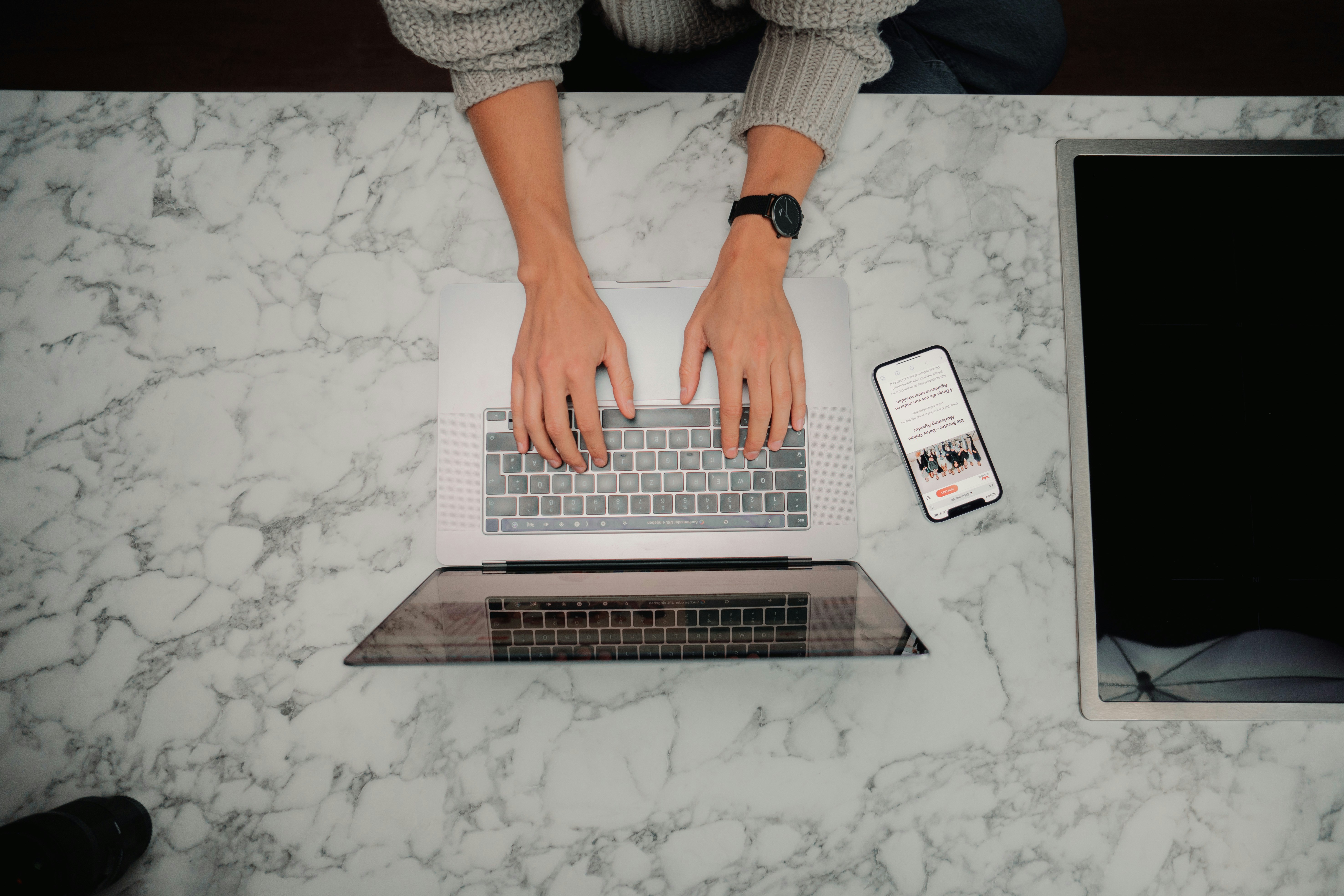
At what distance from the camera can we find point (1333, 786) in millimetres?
656

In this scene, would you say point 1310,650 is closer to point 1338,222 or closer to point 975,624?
point 975,624

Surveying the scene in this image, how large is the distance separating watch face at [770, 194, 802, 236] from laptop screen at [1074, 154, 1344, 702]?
0.32 metres

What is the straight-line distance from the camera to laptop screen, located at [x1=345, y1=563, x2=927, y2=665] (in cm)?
53

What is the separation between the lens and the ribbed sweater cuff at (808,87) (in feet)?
2.32

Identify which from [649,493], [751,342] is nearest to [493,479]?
[649,493]

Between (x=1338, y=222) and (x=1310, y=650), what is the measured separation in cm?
46

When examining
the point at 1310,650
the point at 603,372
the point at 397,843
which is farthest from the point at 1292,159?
the point at 397,843

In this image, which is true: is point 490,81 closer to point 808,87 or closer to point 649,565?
point 808,87

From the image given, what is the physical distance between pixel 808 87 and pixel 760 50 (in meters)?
0.12

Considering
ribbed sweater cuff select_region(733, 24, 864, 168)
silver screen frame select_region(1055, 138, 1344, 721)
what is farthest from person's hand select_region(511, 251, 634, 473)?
silver screen frame select_region(1055, 138, 1344, 721)

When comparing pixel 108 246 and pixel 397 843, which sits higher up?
pixel 108 246

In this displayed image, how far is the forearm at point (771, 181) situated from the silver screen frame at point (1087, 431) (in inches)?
11.3

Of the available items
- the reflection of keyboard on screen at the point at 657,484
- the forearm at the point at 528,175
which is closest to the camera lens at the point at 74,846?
the reflection of keyboard on screen at the point at 657,484

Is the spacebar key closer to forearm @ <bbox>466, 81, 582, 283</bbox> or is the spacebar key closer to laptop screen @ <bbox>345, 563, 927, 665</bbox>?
laptop screen @ <bbox>345, 563, 927, 665</bbox>
